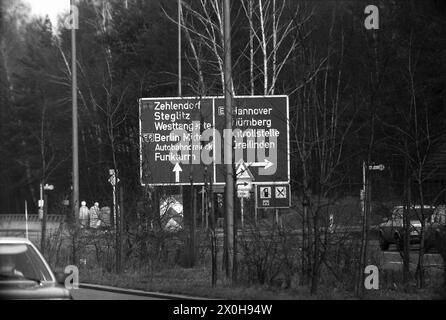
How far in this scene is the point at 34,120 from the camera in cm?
6481

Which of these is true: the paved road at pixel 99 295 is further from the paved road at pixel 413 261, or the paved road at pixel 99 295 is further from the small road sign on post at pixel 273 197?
the paved road at pixel 413 261

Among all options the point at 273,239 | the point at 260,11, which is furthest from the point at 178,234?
the point at 260,11

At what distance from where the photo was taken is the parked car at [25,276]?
10016mm

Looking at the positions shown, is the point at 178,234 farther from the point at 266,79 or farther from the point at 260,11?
the point at 260,11

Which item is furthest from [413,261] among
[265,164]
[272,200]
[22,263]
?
[22,263]

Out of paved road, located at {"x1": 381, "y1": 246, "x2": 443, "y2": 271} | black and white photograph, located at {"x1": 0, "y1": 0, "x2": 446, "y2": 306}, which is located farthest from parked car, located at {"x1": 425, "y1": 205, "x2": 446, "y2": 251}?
paved road, located at {"x1": 381, "y1": 246, "x2": 443, "y2": 271}

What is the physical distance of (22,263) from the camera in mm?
10586

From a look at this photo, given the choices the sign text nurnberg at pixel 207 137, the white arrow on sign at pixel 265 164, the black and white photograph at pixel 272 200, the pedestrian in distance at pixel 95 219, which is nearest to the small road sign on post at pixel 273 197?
the black and white photograph at pixel 272 200

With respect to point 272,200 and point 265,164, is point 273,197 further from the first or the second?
point 265,164

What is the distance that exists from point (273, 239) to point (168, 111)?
10.7 metres

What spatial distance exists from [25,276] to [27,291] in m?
0.41

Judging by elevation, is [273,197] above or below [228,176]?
below

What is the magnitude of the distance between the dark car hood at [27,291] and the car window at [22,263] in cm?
19

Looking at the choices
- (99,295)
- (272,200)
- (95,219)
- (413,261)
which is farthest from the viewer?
(95,219)
